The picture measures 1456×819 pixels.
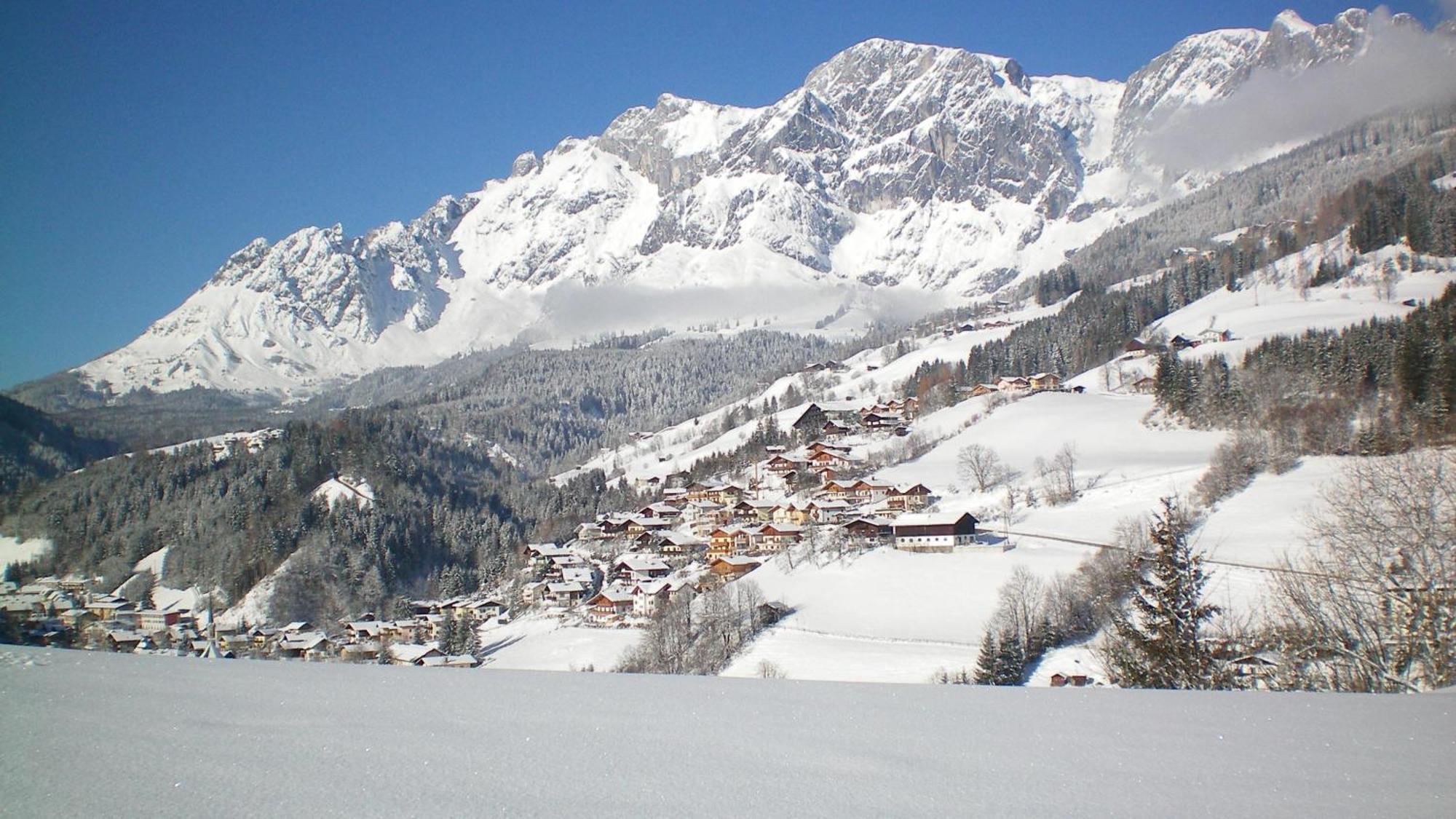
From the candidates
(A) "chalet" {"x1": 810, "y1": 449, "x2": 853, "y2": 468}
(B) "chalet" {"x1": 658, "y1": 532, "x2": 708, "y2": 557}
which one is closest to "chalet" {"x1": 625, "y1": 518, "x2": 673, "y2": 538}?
(B) "chalet" {"x1": 658, "y1": 532, "x2": 708, "y2": 557}

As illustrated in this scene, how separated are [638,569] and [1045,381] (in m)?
57.3

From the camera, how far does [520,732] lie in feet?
16.6

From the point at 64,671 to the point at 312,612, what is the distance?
6756cm

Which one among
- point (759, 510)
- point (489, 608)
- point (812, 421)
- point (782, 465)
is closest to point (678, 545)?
point (759, 510)

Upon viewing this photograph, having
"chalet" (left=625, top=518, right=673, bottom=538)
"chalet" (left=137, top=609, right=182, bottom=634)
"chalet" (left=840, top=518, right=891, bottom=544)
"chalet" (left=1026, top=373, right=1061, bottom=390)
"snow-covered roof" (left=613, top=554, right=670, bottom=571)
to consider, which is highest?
"chalet" (left=1026, top=373, right=1061, bottom=390)

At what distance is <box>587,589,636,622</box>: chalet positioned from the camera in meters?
49.8

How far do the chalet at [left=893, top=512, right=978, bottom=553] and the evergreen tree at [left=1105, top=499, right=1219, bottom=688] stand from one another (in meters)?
31.5

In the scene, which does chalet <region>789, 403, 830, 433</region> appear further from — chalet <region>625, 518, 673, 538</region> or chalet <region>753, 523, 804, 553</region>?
chalet <region>753, 523, 804, 553</region>

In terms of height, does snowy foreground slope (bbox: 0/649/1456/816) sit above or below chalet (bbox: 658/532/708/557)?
above

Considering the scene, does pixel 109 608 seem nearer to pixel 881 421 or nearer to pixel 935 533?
Result: pixel 935 533

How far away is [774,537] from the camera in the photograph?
59.6 metres

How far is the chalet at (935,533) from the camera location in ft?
151

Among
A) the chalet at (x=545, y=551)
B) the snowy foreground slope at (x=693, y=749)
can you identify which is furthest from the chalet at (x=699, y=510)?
the snowy foreground slope at (x=693, y=749)

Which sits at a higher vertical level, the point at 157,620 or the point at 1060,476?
the point at 1060,476
